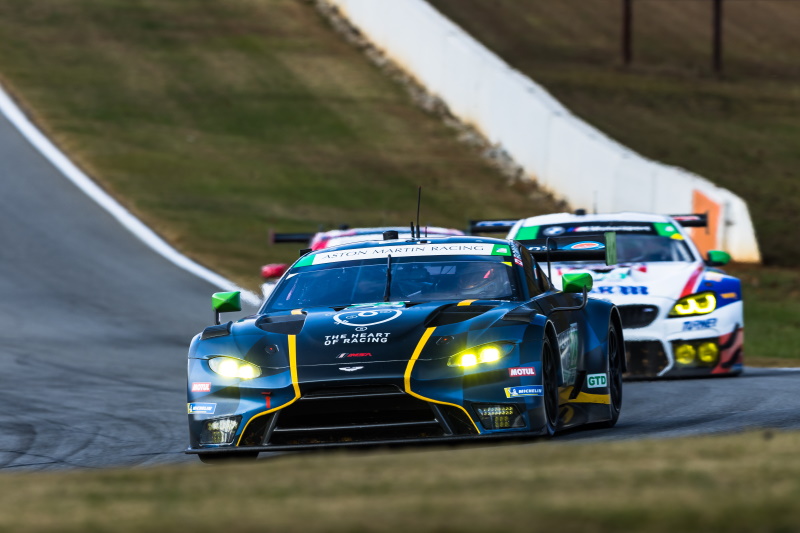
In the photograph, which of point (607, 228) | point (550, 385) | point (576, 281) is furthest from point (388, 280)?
point (607, 228)

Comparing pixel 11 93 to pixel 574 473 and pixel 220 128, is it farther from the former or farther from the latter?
pixel 574 473

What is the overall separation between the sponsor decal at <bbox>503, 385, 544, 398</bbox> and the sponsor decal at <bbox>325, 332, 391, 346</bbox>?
2.10ft

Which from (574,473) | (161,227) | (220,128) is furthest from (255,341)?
(220,128)

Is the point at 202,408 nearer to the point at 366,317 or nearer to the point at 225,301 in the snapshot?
the point at 366,317

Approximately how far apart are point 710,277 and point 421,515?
8724 mm

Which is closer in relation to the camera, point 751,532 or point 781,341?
point 751,532

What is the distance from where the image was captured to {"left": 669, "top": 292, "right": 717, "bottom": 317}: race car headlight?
1237 cm

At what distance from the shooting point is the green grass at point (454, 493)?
4246 millimetres

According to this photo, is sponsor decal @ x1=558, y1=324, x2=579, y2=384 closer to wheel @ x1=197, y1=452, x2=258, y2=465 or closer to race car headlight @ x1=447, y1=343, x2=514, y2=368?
race car headlight @ x1=447, y1=343, x2=514, y2=368

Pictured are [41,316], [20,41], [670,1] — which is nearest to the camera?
[41,316]

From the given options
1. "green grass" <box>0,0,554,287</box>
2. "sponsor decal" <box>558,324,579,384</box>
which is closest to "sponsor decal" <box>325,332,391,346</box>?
"sponsor decal" <box>558,324,579,384</box>

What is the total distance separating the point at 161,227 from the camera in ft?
82.2

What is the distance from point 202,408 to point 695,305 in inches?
221

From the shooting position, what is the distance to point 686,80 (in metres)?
37.8
